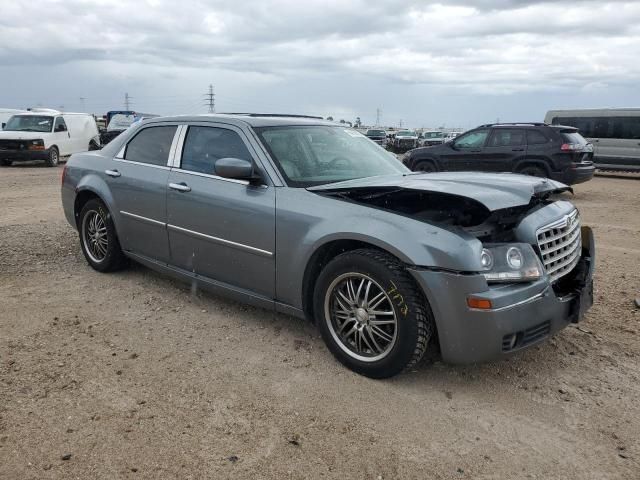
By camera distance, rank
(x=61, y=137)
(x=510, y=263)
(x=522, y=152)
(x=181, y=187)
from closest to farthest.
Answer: (x=510, y=263), (x=181, y=187), (x=522, y=152), (x=61, y=137)

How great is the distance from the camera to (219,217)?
13.0 ft

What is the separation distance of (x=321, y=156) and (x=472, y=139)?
991 centimetres

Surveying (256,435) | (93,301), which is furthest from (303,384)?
(93,301)

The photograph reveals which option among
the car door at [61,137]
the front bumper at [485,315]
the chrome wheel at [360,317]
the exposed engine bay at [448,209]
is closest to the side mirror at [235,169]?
the exposed engine bay at [448,209]

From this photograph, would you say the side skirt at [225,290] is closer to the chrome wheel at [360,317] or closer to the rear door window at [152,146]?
the chrome wheel at [360,317]

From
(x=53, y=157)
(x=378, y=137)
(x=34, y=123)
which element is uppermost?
(x=34, y=123)

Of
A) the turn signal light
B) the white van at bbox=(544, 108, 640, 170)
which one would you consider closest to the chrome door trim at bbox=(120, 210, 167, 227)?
the turn signal light

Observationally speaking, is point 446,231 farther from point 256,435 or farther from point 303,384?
point 256,435

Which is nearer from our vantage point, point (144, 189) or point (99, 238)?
point (144, 189)

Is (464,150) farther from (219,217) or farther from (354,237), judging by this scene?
(354,237)

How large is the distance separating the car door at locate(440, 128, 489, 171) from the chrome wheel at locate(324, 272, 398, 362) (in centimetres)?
1043

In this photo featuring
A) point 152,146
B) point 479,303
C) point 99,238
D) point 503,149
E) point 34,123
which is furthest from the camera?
point 34,123

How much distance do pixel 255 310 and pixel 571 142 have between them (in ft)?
32.5

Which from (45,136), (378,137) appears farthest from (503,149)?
(378,137)
